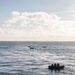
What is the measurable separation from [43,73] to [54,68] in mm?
6722

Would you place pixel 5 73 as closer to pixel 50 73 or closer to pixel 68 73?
pixel 50 73

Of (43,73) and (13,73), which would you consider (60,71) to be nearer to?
(43,73)

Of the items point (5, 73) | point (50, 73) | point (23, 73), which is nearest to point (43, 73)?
point (50, 73)

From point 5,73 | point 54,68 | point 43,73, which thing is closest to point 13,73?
point 5,73

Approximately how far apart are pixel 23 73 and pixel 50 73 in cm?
758

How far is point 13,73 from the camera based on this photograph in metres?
60.7

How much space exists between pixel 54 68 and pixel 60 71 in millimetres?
2775

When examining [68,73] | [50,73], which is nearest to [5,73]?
[50,73]

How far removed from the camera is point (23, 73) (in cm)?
6022

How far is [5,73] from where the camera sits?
60625mm

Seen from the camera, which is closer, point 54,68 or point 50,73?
point 50,73

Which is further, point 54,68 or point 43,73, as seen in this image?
point 54,68

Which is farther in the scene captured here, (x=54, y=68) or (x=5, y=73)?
(x=54, y=68)

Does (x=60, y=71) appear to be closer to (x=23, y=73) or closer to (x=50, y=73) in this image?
(x=50, y=73)
